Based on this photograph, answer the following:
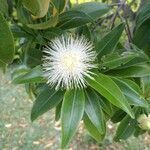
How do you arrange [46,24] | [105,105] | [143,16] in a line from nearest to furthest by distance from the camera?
[46,24]
[105,105]
[143,16]

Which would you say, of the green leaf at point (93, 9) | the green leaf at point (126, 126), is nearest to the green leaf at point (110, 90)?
the green leaf at point (93, 9)

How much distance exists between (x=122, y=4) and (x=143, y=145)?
3.18 meters

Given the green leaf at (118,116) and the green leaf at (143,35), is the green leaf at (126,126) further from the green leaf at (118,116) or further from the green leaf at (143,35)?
the green leaf at (143,35)

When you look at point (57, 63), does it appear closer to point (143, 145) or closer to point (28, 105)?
point (143, 145)

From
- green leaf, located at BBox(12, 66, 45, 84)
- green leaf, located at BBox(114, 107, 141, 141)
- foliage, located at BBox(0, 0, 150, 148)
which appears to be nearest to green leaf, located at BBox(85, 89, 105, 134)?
foliage, located at BBox(0, 0, 150, 148)

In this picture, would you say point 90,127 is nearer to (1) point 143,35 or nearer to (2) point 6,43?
(1) point 143,35

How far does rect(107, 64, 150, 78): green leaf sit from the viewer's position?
114cm

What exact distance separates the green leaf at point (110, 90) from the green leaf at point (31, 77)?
0.39 feet

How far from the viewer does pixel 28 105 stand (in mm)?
5457

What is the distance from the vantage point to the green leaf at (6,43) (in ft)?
2.60

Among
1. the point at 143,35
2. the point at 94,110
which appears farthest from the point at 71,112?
the point at 143,35

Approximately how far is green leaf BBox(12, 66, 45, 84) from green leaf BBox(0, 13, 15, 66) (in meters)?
0.24

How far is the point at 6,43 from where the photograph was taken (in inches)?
31.8

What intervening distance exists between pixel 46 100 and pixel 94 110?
13cm
